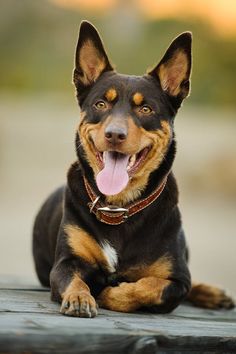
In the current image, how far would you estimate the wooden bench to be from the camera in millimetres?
3735

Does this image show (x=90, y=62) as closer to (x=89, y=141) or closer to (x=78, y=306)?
(x=89, y=141)

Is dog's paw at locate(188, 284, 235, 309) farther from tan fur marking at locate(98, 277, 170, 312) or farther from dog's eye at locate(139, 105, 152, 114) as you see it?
dog's eye at locate(139, 105, 152, 114)

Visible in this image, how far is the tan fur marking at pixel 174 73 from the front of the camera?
564 cm

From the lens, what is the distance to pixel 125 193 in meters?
5.50

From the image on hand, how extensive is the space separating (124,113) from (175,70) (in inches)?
25.6

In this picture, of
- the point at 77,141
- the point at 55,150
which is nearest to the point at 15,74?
the point at 55,150

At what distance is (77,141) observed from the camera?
5.54m

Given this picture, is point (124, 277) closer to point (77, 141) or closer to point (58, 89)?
point (77, 141)

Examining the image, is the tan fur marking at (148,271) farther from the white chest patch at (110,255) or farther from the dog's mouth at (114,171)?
the dog's mouth at (114,171)

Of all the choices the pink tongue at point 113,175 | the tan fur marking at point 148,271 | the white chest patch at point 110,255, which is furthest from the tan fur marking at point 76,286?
the pink tongue at point 113,175

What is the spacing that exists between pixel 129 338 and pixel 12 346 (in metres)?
0.66

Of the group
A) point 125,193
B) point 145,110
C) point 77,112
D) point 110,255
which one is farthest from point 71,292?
point 77,112

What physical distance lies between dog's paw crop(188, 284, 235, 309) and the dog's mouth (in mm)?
1449

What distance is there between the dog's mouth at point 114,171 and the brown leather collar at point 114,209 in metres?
0.17
